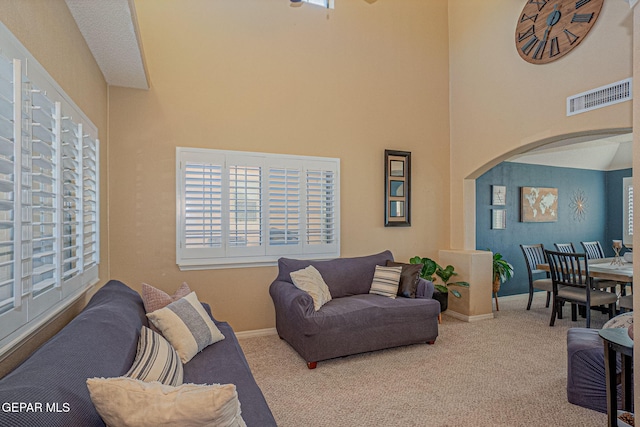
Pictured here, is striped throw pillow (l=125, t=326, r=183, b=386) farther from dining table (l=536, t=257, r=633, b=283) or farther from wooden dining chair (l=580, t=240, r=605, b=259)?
wooden dining chair (l=580, t=240, r=605, b=259)

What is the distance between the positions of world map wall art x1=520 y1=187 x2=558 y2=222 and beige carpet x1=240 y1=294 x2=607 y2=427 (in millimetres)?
2709

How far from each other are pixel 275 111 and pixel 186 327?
2.79m

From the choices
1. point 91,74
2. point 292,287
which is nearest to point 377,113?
point 292,287

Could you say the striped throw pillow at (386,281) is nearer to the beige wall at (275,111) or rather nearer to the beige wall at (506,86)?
the beige wall at (275,111)

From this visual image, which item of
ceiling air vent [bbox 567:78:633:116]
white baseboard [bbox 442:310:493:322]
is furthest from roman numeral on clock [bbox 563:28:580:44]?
white baseboard [bbox 442:310:493:322]

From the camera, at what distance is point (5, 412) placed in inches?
35.9

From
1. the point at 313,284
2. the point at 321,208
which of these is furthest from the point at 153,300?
the point at 321,208

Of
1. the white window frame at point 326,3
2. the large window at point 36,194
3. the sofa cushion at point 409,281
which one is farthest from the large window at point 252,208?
the white window frame at point 326,3

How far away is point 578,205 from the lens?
23.4 feet

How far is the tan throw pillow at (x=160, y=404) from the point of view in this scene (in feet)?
3.35

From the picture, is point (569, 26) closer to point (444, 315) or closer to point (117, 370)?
point (444, 315)

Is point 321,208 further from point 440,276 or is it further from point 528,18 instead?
point 528,18

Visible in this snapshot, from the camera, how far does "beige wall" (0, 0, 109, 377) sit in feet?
5.24

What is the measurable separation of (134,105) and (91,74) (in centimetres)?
78
